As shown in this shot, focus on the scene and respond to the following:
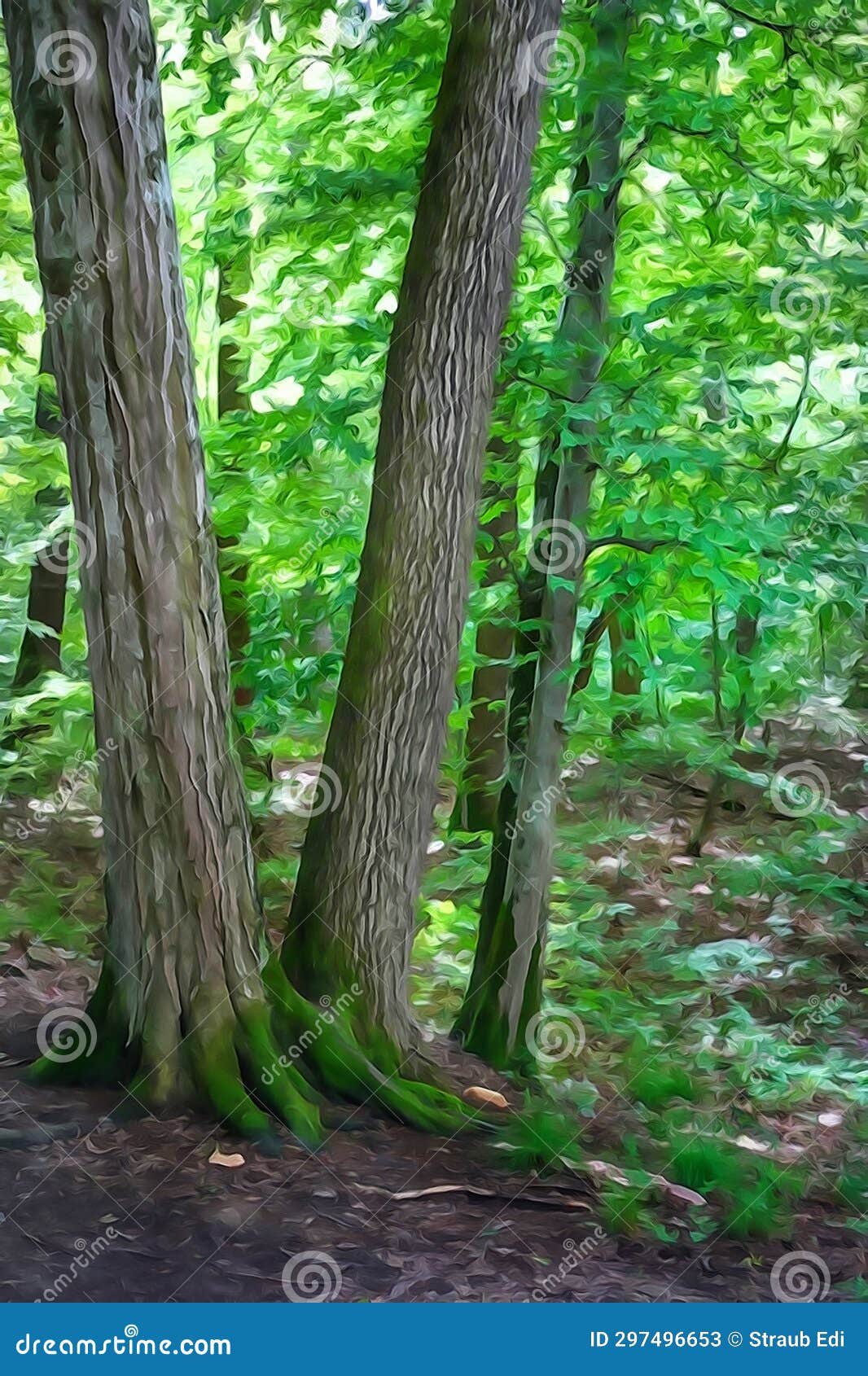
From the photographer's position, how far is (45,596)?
642cm

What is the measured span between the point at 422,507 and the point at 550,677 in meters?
1.46

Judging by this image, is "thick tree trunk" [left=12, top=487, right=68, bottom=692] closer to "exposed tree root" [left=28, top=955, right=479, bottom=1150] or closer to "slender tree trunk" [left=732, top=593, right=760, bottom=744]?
"exposed tree root" [left=28, top=955, right=479, bottom=1150]

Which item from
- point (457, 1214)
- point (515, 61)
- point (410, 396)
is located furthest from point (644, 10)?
point (457, 1214)

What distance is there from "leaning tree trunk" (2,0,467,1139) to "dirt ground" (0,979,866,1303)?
0.53 ft

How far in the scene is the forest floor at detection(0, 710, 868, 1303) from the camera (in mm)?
3383

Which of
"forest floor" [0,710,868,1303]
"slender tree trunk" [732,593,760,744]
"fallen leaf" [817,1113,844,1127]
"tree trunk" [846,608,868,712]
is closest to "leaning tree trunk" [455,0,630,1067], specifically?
"forest floor" [0,710,868,1303]

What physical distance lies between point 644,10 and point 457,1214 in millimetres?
4686

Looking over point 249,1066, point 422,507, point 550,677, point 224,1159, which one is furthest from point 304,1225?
point 550,677

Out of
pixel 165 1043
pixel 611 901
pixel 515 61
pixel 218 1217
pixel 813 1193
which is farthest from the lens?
pixel 611 901

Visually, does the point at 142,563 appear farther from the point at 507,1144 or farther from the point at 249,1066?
the point at 507,1144

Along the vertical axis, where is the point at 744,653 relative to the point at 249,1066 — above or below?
above

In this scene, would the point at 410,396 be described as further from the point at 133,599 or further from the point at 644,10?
the point at 644,10

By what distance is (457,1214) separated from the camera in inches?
147

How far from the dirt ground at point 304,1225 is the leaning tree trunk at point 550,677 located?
1.50 metres
